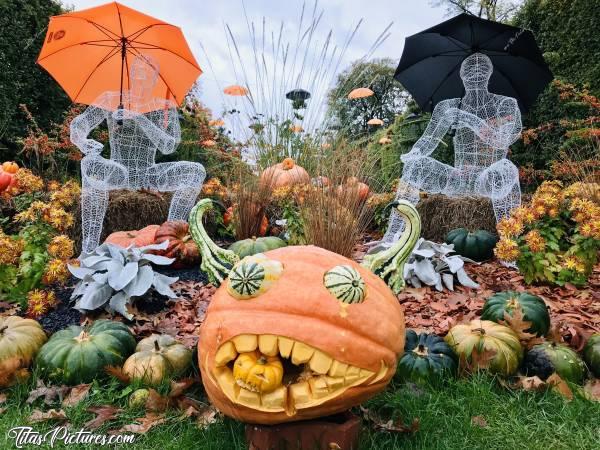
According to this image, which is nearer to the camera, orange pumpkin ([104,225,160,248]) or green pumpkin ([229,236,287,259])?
green pumpkin ([229,236,287,259])

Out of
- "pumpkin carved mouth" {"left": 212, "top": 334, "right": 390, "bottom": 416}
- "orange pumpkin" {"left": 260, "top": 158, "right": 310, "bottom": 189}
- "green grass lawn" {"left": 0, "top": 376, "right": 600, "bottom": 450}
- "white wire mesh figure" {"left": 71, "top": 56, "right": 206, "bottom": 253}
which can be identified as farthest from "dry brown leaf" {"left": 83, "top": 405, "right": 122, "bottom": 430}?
"orange pumpkin" {"left": 260, "top": 158, "right": 310, "bottom": 189}

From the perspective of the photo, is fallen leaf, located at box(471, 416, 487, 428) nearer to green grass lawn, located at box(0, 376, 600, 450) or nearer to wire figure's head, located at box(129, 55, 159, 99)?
green grass lawn, located at box(0, 376, 600, 450)

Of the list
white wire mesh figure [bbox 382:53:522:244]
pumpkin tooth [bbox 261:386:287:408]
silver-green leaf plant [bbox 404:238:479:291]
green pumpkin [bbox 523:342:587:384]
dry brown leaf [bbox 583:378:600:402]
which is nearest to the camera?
pumpkin tooth [bbox 261:386:287:408]

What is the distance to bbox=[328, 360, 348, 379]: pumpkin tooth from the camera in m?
1.49

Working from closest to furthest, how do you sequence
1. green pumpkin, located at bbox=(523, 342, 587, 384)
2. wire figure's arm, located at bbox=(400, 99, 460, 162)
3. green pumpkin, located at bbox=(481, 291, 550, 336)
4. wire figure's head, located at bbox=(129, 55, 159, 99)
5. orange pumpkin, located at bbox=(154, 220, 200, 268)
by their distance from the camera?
green pumpkin, located at bbox=(523, 342, 587, 384)
green pumpkin, located at bbox=(481, 291, 550, 336)
orange pumpkin, located at bbox=(154, 220, 200, 268)
wire figure's arm, located at bbox=(400, 99, 460, 162)
wire figure's head, located at bbox=(129, 55, 159, 99)

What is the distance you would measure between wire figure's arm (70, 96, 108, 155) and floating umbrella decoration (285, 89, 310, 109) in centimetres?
184

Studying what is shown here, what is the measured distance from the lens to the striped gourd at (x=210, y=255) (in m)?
1.84

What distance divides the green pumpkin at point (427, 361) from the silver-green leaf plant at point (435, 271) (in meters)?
1.29

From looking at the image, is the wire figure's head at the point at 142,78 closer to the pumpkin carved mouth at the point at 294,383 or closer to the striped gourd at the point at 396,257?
the striped gourd at the point at 396,257

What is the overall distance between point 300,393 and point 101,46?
4.47 metres

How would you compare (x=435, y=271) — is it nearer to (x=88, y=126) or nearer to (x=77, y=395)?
(x=77, y=395)

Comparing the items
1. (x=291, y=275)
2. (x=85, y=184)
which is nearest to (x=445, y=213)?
(x=85, y=184)

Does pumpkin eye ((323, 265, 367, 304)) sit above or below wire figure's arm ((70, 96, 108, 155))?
below

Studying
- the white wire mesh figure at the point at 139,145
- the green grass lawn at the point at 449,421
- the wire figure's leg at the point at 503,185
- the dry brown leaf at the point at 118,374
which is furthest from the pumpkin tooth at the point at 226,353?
the wire figure's leg at the point at 503,185
